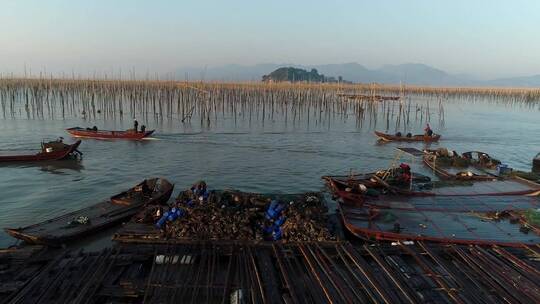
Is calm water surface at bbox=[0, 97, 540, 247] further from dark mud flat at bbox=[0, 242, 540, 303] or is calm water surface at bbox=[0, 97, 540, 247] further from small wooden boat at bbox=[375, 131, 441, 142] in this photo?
dark mud flat at bbox=[0, 242, 540, 303]

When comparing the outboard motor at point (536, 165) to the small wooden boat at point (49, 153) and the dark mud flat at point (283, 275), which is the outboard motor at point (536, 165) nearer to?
the dark mud flat at point (283, 275)

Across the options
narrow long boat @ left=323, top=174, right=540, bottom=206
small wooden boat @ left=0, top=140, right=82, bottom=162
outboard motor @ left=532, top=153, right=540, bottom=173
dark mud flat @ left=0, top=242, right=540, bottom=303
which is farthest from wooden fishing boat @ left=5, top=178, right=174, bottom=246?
outboard motor @ left=532, top=153, right=540, bottom=173

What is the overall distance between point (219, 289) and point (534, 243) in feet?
30.9

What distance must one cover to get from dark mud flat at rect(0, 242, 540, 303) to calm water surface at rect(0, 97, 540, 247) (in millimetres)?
4751

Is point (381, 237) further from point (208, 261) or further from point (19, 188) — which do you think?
point (19, 188)

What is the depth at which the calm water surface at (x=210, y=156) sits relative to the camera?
58.7ft

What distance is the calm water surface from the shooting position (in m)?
17.9

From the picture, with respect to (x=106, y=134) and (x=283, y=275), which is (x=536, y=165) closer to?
(x=283, y=275)

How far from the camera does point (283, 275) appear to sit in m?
9.23

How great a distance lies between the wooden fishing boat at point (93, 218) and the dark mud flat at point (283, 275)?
166 cm

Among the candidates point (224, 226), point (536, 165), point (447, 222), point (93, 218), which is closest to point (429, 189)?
point (447, 222)

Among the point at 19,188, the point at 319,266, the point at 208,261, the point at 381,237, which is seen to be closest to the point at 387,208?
the point at 381,237

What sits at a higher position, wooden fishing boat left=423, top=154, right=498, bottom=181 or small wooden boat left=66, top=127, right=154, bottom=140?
small wooden boat left=66, top=127, right=154, bottom=140

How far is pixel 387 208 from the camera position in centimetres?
Result: 1453
